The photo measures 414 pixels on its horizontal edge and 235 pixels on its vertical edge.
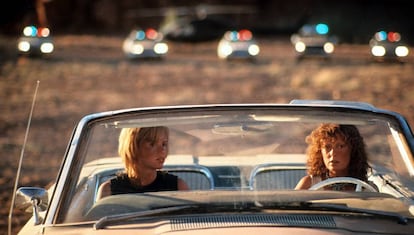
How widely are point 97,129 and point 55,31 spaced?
2755 inches

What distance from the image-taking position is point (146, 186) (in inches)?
181

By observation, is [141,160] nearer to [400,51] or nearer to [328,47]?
[400,51]

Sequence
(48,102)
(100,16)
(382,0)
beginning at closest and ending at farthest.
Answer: (48,102) < (382,0) < (100,16)

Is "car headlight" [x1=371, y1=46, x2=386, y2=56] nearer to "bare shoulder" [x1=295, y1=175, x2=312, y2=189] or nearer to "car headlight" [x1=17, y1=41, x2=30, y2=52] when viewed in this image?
"car headlight" [x1=17, y1=41, x2=30, y2=52]

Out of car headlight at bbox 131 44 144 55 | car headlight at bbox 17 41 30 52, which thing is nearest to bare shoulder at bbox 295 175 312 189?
car headlight at bbox 131 44 144 55

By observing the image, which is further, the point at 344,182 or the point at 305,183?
the point at 305,183

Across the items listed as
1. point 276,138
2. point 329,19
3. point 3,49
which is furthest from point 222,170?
point 329,19

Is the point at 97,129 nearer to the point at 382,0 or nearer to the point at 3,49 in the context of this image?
the point at 3,49

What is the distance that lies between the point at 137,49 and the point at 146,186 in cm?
3661

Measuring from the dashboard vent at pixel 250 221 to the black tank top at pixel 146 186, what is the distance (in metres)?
0.90

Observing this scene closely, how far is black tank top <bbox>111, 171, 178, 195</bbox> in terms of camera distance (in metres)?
4.48

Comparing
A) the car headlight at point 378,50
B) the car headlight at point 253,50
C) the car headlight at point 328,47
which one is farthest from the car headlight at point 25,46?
the car headlight at point 378,50

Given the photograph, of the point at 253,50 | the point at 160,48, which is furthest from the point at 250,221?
the point at 160,48

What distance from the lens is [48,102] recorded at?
2384 centimetres
